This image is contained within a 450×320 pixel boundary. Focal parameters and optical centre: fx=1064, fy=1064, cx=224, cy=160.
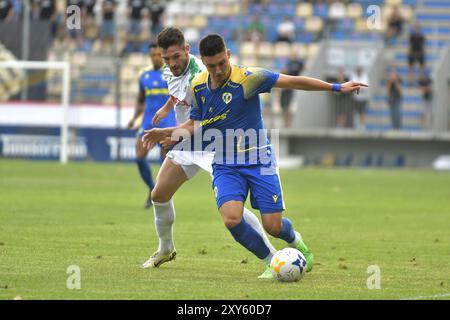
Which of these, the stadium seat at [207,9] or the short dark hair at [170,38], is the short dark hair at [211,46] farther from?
the stadium seat at [207,9]

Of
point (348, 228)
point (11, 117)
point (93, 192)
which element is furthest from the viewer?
point (11, 117)

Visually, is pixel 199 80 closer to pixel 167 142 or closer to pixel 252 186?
pixel 167 142

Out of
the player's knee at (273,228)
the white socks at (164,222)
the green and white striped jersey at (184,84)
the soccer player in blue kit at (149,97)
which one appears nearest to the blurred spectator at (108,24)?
the soccer player in blue kit at (149,97)

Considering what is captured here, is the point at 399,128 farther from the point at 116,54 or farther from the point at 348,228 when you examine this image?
the point at 348,228

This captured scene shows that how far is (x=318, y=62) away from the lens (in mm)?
34812

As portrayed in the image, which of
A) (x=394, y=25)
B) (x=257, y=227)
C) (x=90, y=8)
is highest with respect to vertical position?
(x=90, y=8)

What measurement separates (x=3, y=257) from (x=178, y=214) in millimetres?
6618

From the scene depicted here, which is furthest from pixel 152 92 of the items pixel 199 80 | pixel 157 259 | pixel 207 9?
pixel 207 9

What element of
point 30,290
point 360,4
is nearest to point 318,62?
point 360,4

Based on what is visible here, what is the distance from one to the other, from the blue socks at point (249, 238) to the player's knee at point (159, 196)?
118 centimetres

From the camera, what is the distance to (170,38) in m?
10.5

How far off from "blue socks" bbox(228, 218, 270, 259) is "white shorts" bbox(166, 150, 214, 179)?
1.13 metres

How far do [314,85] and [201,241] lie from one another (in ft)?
14.5

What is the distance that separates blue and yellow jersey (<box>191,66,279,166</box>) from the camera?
399 inches
